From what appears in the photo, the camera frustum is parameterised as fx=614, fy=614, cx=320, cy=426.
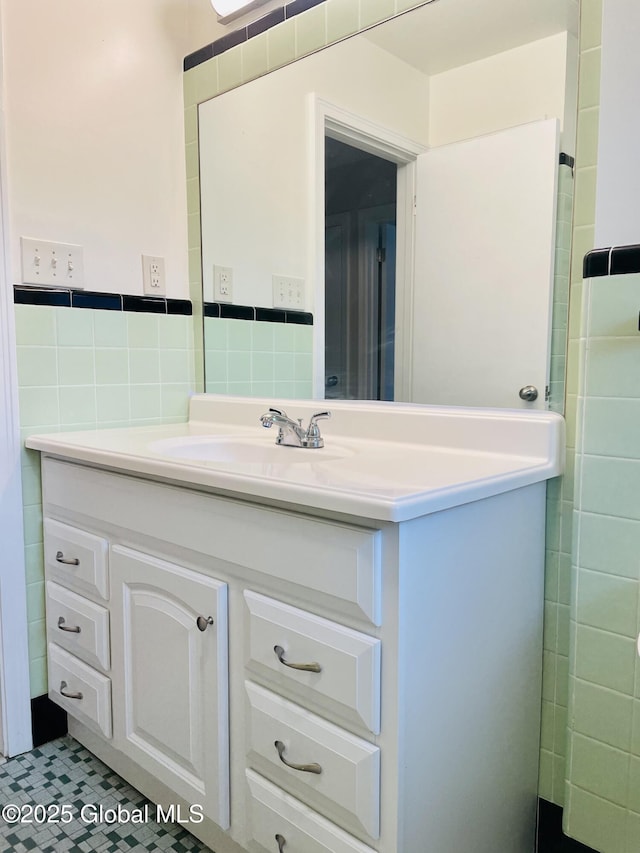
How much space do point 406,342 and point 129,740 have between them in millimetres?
1078

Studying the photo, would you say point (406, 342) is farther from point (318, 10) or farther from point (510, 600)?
point (318, 10)

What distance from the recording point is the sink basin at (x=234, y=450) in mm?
1379

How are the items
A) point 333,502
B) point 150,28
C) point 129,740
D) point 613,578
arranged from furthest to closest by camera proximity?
1. point 150,28
2. point 129,740
3. point 613,578
4. point 333,502

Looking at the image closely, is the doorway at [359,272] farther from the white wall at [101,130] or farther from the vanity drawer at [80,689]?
the vanity drawer at [80,689]

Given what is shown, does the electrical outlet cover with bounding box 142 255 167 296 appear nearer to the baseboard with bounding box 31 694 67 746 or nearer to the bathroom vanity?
the bathroom vanity

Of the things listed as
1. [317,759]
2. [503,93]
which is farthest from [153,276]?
[317,759]

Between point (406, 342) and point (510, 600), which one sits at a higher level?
point (406, 342)

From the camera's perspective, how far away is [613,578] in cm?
107

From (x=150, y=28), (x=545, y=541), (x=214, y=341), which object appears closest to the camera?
(x=545, y=541)

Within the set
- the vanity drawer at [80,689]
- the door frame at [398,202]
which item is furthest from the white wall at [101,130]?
the vanity drawer at [80,689]

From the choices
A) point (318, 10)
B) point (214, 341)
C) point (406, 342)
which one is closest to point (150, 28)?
point (318, 10)

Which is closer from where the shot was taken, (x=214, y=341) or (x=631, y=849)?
(x=631, y=849)

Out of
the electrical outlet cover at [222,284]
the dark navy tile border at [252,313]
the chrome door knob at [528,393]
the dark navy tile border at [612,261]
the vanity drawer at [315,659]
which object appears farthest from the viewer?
the electrical outlet cover at [222,284]

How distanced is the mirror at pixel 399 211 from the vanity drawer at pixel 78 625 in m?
0.71
